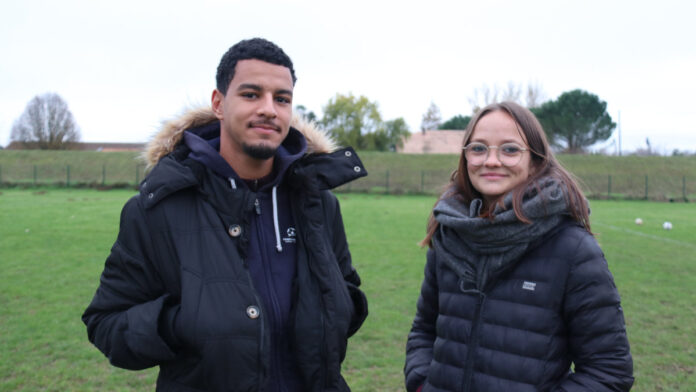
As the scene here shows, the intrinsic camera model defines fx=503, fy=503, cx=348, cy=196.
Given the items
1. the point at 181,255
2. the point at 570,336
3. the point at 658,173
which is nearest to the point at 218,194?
the point at 181,255

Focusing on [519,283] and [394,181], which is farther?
[394,181]

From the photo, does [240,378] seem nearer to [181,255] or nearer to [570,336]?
[181,255]

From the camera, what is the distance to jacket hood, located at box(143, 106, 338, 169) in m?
2.35

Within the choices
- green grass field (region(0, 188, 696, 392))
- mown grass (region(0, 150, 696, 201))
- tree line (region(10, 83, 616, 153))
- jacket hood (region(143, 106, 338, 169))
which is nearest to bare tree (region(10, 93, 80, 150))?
tree line (region(10, 83, 616, 153))

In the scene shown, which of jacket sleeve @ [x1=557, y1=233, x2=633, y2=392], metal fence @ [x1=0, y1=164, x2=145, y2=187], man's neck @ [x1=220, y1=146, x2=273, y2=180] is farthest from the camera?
metal fence @ [x1=0, y1=164, x2=145, y2=187]

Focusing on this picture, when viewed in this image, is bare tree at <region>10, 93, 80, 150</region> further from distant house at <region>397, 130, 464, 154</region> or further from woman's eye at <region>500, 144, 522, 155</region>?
woman's eye at <region>500, 144, 522, 155</region>

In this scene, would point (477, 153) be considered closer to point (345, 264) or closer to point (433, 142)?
point (345, 264)

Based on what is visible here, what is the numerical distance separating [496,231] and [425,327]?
0.71 meters

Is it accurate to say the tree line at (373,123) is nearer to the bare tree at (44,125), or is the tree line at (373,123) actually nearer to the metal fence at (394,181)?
the bare tree at (44,125)

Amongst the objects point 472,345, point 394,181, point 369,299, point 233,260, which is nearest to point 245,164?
point 233,260

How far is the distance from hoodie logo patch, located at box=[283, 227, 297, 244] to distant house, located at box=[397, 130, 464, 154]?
69479 millimetres

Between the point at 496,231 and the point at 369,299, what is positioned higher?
the point at 496,231

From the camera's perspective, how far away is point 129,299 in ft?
6.57

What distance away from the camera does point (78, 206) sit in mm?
20875
